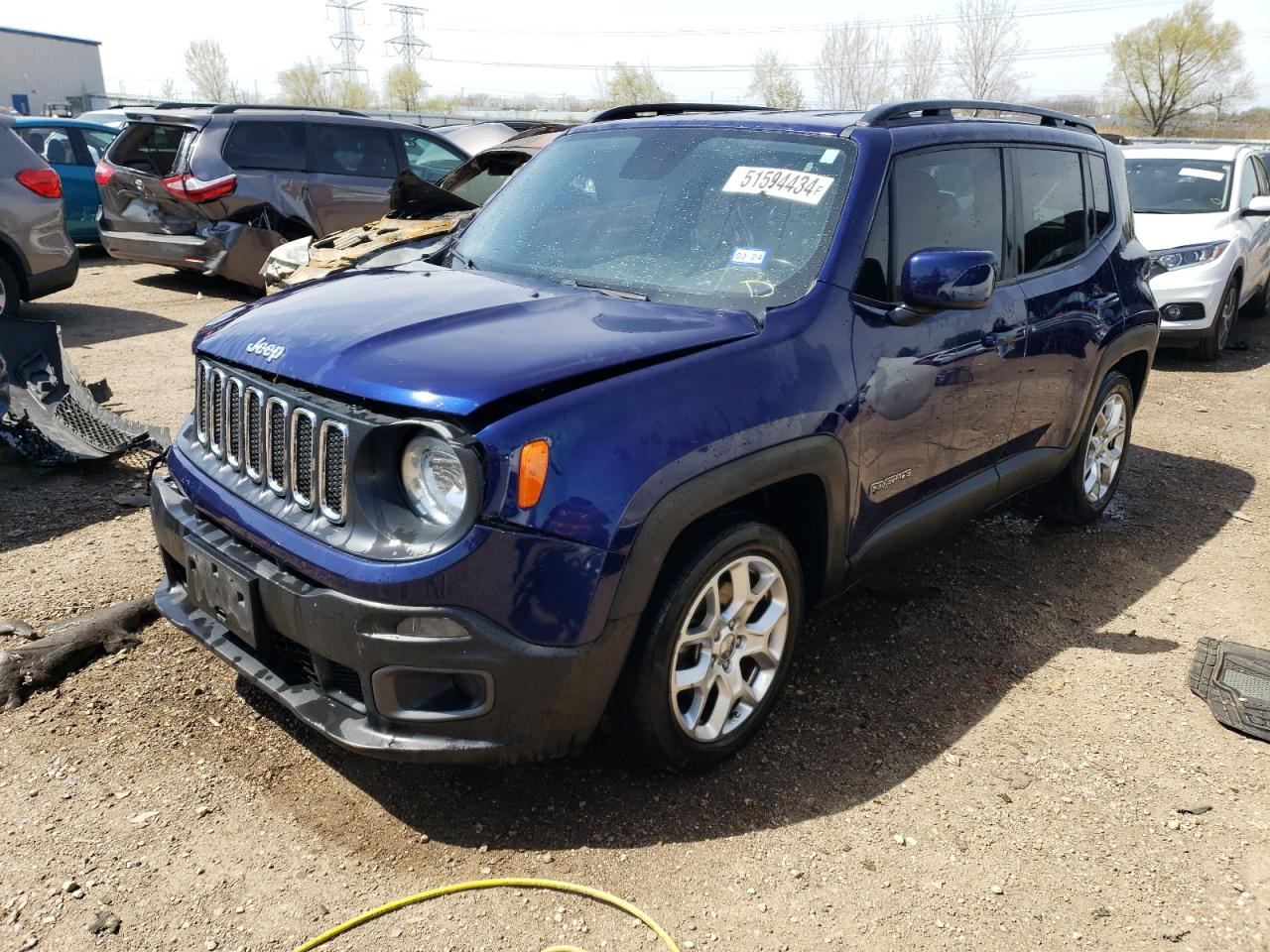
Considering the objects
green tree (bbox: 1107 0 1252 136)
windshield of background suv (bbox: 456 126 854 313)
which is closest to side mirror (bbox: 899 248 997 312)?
windshield of background suv (bbox: 456 126 854 313)

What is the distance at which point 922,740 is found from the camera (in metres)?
3.29

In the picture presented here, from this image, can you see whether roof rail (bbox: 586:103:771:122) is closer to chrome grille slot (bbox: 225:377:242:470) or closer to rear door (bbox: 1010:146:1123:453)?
rear door (bbox: 1010:146:1123:453)

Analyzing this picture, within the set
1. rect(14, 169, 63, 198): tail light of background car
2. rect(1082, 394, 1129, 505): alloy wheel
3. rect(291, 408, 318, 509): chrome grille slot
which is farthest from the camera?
rect(14, 169, 63, 198): tail light of background car

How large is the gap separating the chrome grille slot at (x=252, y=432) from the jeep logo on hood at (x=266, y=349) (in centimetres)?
10

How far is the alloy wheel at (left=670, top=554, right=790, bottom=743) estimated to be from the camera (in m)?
2.81

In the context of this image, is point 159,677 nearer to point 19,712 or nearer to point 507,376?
point 19,712

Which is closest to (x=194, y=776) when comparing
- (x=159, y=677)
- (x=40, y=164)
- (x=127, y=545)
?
(x=159, y=677)

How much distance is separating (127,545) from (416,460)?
2.53 meters

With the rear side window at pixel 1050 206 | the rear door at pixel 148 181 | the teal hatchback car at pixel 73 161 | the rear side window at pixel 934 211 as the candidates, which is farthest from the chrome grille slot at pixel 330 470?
the teal hatchback car at pixel 73 161

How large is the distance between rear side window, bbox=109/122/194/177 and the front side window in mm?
2320

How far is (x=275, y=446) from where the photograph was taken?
2.72 meters

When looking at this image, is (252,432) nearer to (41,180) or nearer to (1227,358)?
(41,180)

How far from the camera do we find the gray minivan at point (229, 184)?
9.62 m

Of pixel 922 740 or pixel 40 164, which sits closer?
pixel 922 740
